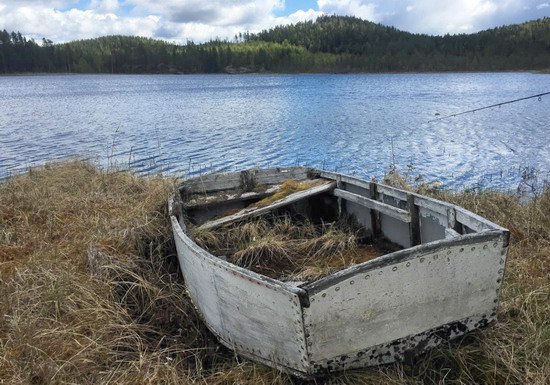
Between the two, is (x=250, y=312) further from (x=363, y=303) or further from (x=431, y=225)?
(x=431, y=225)

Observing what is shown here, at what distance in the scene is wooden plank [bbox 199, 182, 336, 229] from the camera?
19.0ft

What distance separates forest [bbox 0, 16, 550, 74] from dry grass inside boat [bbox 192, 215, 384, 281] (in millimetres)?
92221

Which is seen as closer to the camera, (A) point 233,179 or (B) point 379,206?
(B) point 379,206

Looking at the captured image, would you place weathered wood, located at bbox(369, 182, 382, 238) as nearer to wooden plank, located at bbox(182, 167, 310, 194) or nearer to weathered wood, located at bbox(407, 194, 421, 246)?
weathered wood, located at bbox(407, 194, 421, 246)

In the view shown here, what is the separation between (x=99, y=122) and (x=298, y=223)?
2119 centimetres

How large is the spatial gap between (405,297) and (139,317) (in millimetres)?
2484

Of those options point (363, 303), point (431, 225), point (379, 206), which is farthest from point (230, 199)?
point (363, 303)

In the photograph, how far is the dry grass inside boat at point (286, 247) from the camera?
510 cm

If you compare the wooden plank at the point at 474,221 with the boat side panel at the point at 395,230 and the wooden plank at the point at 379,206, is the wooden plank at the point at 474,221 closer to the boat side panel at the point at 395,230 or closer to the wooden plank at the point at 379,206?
the wooden plank at the point at 379,206

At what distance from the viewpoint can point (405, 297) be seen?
333 centimetres

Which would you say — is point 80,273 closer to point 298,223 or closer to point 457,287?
point 298,223

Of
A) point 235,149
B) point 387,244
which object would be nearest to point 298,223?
point 387,244

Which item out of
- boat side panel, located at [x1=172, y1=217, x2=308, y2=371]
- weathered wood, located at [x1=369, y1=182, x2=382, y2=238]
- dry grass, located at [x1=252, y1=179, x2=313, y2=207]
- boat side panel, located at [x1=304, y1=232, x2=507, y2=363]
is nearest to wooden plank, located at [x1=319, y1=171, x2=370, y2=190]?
weathered wood, located at [x1=369, y1=182, x2=382, y2=238]

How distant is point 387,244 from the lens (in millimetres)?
5582
